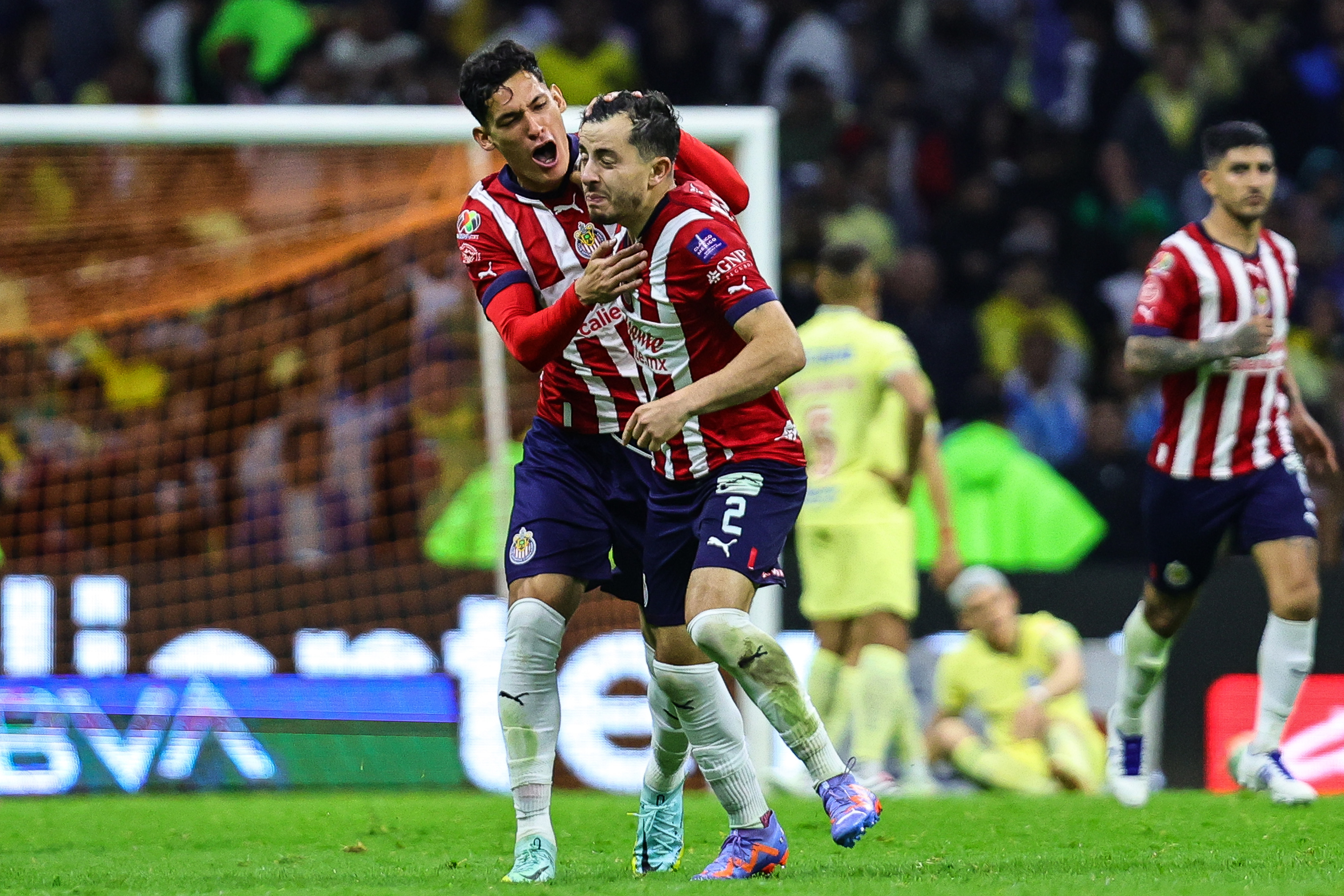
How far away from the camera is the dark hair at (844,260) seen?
8.40 metres

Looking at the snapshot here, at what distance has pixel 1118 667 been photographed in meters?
9.08

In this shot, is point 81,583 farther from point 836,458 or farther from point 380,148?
point 836,458

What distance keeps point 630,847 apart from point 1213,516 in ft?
7.90

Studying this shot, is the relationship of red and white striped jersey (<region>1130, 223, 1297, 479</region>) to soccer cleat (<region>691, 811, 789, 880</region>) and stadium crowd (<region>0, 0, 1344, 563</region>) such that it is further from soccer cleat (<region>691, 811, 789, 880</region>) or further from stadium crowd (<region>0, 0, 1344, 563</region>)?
stadium crowd (<region>0, 0, 1344, 563</region>)

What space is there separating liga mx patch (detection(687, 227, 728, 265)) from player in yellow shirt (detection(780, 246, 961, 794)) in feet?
11.2

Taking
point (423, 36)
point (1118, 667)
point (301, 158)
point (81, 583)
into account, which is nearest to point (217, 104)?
point (423, 36)

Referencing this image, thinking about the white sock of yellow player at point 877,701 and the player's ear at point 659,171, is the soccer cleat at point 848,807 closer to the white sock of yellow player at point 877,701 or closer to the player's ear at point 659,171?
the player's ear at point 659,171

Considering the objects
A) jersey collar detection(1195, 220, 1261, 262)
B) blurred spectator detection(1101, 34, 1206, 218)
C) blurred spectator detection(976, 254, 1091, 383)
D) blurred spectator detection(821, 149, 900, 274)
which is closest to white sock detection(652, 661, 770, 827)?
jersey collar detection(1195, 220, 1261, 262)

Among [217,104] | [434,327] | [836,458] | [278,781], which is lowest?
[278,781]

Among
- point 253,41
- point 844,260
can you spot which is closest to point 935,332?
point 844,260

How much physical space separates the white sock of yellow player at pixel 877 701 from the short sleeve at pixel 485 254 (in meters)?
3.70

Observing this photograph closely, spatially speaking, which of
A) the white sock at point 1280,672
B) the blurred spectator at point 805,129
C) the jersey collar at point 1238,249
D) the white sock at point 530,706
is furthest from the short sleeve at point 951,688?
the blurred spectator at point 805,129

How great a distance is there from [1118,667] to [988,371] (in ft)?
12.5

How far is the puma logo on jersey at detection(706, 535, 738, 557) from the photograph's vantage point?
189 inches
